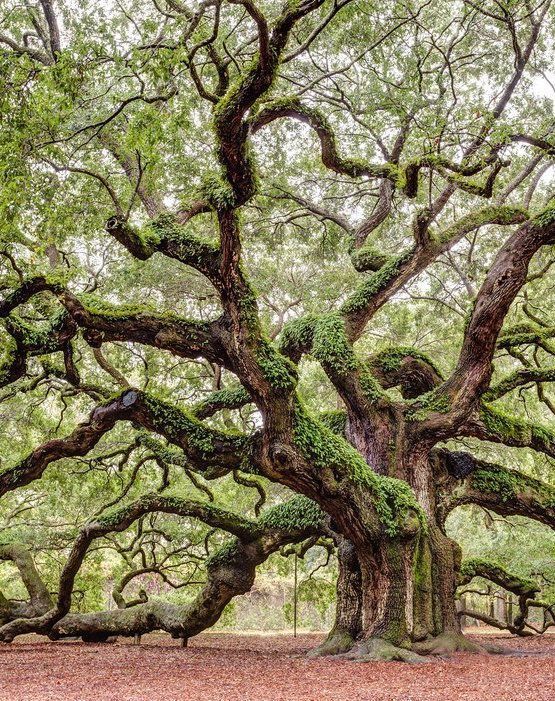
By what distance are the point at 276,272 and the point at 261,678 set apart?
824 centimetres

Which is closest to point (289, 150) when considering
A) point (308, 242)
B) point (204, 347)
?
point (308, 242)

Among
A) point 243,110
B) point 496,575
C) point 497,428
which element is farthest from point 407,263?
point 496,575

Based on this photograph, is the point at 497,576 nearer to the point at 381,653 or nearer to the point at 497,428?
the point at 497,428

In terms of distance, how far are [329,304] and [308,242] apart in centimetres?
142

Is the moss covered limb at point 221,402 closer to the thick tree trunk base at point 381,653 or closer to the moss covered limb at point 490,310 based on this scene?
the moss covered limb at point 490,310

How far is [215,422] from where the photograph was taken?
12219 mm

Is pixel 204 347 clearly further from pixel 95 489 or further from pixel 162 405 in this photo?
pixel 95 489

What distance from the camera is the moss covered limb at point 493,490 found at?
9.27 metres

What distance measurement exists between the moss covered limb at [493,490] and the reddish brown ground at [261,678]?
6.43 ft

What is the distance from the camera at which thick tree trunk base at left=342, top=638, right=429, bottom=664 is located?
714 centimetres

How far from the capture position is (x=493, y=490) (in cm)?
938

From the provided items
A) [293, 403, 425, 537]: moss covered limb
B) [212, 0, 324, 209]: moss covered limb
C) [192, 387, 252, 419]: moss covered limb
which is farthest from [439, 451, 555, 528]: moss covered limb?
[212, 0, 324, 209]: moss covered limb

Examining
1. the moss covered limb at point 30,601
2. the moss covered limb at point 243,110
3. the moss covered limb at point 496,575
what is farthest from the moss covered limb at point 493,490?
the moss covered limb at point 30,601

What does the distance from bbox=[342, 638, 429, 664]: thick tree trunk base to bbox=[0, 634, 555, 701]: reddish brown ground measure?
22 centimetres
